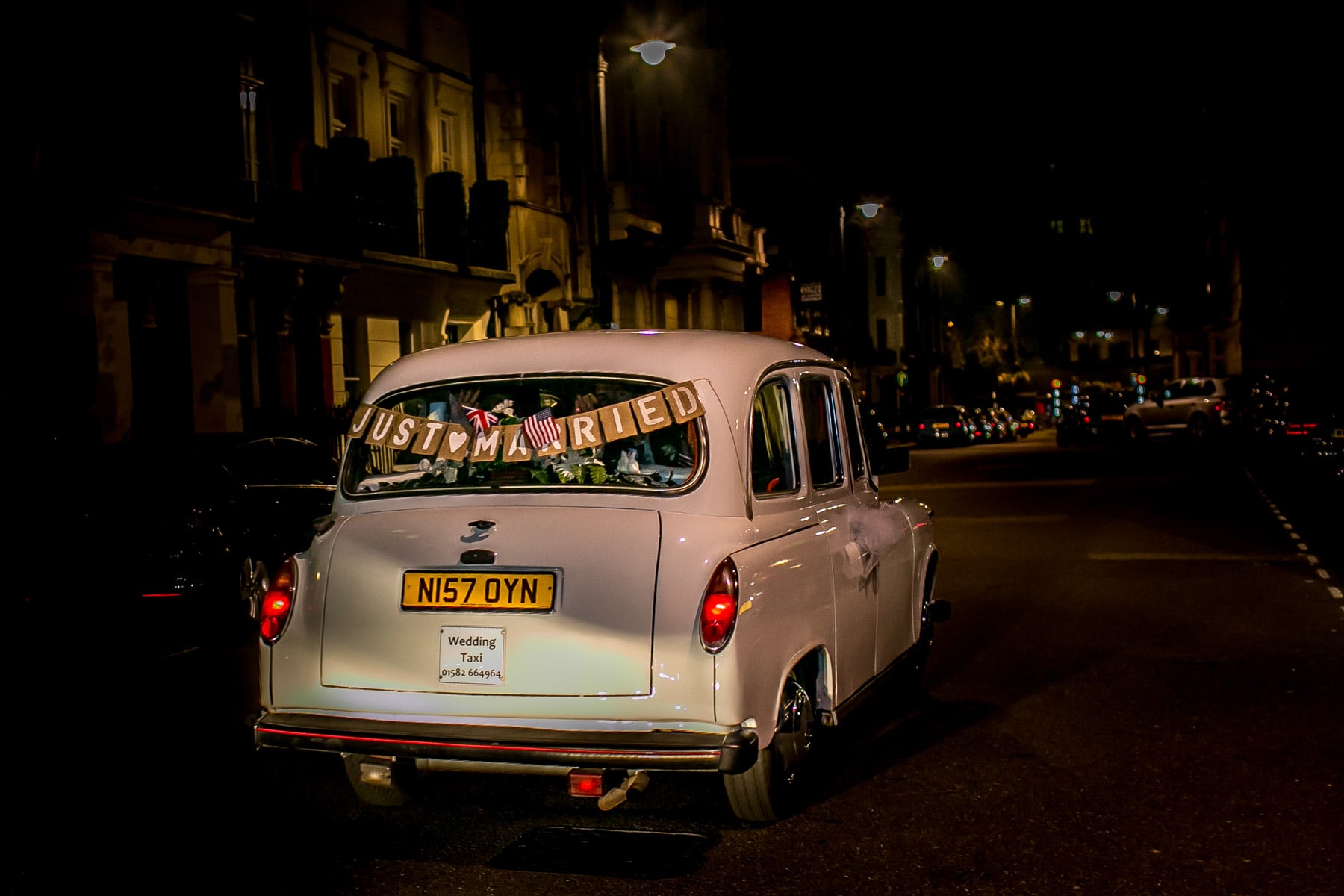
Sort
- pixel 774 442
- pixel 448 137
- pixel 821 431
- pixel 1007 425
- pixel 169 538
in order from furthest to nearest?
pixel 1007 425
pixel 448 137
pixel 169 538
pixel 821 431
pixel 774 442

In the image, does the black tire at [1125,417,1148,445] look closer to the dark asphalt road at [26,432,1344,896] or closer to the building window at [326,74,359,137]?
the building window at [326,74,359,137]

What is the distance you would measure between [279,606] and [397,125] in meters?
22.1

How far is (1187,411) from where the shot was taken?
4100cm

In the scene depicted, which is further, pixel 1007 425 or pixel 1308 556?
pixel 1007 425

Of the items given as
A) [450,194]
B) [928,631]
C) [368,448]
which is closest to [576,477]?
[368,448]

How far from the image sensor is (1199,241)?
4643 inches

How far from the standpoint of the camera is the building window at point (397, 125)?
83.6 ft

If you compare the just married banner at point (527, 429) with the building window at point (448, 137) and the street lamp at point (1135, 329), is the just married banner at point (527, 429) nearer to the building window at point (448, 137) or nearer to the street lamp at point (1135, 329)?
the building window at point (448, 137)

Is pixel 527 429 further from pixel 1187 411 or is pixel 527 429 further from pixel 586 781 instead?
pixel 1187 411

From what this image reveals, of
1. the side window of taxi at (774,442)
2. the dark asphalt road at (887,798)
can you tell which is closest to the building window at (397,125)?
the dark asphalt road at (887,798)

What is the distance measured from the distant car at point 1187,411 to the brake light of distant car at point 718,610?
39221 millimetres

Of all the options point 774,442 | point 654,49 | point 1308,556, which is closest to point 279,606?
point 774,442

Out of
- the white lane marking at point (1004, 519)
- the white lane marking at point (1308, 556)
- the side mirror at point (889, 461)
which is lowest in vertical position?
the white lane marking at point (1308, 556)

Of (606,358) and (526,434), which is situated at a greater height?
(606,358)
